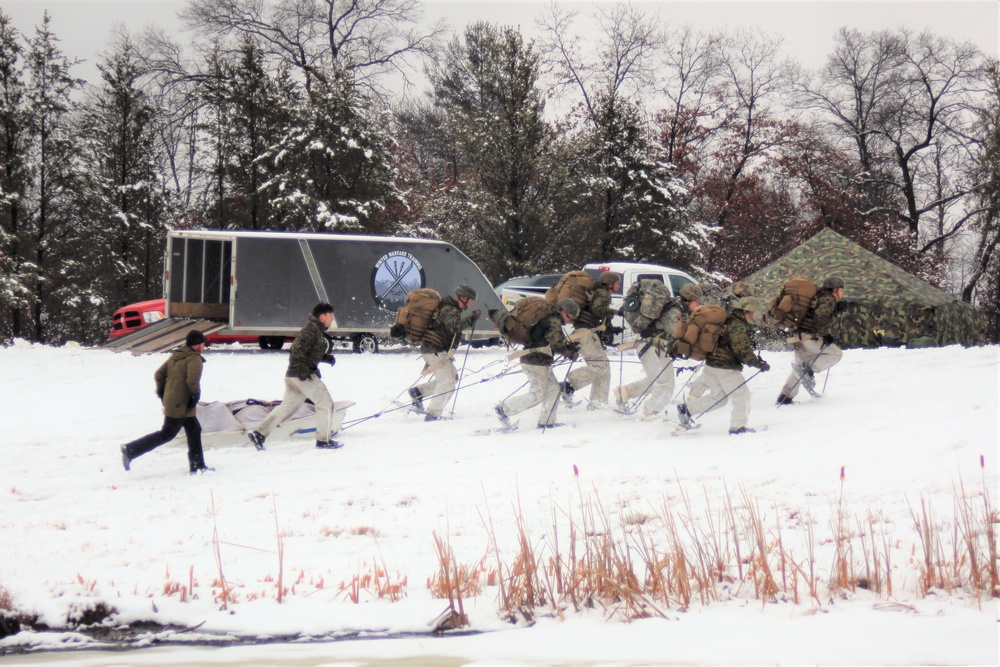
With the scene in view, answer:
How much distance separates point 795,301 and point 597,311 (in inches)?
90.0

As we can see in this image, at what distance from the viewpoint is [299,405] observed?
1134 cm

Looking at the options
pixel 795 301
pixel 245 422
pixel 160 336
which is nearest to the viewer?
pixel 245 422

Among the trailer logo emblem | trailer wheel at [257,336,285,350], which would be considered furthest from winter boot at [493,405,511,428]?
trailer wheel at [257,336,285,350]

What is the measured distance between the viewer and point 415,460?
34.8ft

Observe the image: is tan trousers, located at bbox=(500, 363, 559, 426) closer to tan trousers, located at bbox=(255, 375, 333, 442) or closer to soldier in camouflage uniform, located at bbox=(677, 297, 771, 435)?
soldier in camouflage uniform, located at bbox=(677, 297, 771, 435)

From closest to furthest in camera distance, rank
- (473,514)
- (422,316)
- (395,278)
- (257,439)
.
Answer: (473,514) → (257,439) → (422,316) → (395,278)

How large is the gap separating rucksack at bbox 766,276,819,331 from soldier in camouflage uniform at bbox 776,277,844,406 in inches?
2.4

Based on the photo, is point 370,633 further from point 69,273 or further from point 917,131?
point 917,131

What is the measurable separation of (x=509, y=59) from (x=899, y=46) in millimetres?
14253

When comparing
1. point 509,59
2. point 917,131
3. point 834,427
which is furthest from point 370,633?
point 917,131

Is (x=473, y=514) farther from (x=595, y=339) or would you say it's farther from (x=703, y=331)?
(x=595, y=339)

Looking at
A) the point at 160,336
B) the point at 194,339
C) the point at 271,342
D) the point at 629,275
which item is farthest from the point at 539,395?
the point at 271,342

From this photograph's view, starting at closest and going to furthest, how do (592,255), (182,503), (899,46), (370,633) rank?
(370,633) < (182,503) < (592,255) < (899,46)

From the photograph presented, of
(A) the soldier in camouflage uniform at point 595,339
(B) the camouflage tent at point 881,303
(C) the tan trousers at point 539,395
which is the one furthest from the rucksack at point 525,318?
(B) the camouflage tent at point 881,303
